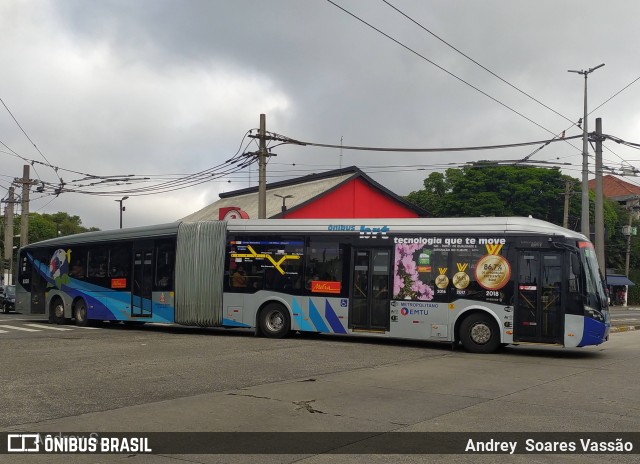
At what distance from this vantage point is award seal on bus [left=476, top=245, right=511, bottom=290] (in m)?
15.7

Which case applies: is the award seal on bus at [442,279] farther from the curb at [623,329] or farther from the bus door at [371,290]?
the curb at [623,329]

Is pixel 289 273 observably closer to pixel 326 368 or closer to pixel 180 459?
pixel 326 368

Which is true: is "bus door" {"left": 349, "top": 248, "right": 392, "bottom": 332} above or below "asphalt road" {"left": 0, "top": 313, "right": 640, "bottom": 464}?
above

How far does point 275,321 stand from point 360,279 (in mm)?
2787

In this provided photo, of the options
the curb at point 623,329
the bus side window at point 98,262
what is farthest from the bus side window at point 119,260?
the curb at point 623,329

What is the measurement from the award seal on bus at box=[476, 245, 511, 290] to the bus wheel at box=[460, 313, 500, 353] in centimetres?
77

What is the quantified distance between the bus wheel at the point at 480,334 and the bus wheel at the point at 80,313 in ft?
42.8

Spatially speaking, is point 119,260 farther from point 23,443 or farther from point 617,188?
point 617,188

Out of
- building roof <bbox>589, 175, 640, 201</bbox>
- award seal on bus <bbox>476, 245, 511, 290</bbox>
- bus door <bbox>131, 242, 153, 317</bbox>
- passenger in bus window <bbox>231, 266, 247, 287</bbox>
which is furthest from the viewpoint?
building roof <bbox>589, 175, 640, 201</bbox>

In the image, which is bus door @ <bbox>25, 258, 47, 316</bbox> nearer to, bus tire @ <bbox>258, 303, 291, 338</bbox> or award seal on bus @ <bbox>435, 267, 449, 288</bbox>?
bus tire @ <bbox>258, 303, 291, 338</bbox>

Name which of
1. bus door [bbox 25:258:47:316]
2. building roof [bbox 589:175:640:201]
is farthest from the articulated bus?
building roof [bbox 589:175:640:201]

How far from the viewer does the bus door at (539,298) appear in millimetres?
15156

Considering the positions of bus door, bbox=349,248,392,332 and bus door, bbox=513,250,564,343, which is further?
bus door, bbox=349,248,392,332

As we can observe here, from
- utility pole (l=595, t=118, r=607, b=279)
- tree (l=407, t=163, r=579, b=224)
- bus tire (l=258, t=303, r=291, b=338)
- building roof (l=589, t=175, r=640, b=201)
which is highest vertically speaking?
building roof (l=589, t=175, r=640, b=201)
